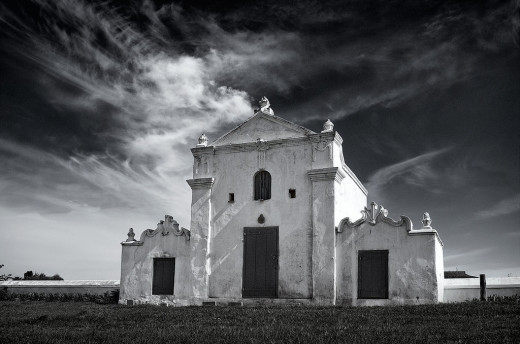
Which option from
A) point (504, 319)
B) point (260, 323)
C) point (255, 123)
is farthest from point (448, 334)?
point (255, 123)

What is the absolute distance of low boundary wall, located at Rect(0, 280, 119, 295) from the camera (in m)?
29.3

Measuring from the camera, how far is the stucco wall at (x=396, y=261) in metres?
19.4

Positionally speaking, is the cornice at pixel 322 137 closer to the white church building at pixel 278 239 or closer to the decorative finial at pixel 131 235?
the white church building at pixel 278 239

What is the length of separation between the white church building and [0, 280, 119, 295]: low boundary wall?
5.42m

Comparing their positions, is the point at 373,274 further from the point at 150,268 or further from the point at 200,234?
the point at 150,268

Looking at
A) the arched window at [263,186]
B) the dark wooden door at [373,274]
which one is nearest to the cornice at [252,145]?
the arched window at [263,186]

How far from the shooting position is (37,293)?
2984 centimetres

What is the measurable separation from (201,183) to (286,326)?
12040 mm

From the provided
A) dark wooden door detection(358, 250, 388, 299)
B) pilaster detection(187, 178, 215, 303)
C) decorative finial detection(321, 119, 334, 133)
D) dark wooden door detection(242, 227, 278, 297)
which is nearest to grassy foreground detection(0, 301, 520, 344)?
dark wooden door detection(358, 250, 388, 299)

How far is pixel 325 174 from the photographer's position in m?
21.5

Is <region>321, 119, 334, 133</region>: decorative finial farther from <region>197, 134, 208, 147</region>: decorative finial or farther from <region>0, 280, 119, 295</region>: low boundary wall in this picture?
<region>0, 280, 119, 295</region>: low boundary wall

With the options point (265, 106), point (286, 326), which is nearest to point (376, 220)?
point (265, 106)

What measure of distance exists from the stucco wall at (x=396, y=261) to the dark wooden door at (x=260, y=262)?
2651 mm

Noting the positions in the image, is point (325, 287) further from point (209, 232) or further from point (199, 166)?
point (199, 166)
